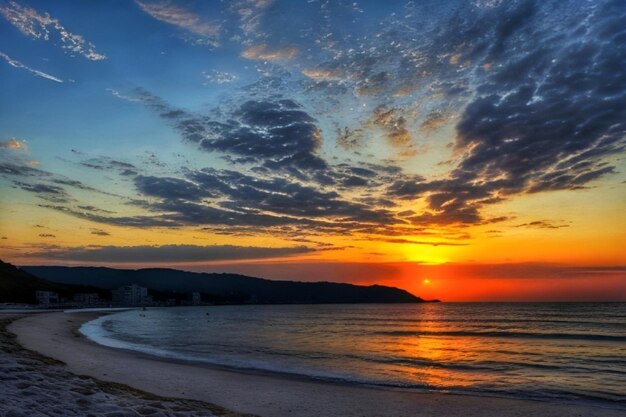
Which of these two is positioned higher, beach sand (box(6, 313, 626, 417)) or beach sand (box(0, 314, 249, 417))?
beach sand (box(0, 314, 249, 417))

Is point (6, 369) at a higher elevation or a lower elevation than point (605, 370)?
higher

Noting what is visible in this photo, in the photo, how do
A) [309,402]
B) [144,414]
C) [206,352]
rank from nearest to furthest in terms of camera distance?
[144,414]
[309,402]
[206,352]

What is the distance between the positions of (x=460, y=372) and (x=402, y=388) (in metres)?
7.41

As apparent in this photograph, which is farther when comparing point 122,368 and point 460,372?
point 460,372

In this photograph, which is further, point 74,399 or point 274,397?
point 274,397

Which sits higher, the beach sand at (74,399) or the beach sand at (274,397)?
the beach sand at (74,399)

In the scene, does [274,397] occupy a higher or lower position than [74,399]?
lower

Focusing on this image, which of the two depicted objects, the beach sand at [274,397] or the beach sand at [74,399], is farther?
the beach sand at [274,397]

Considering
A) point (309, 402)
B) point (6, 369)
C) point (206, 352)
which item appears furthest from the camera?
point (206, 352)

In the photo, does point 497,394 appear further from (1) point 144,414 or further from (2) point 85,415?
(2) point 85,415

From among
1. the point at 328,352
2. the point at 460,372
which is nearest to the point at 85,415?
the point at 460,372

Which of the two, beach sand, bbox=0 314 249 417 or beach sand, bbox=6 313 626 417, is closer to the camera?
beach sand, bbox=0 314 249 417

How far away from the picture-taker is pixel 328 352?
34.1m

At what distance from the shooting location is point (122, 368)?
67.4ft
